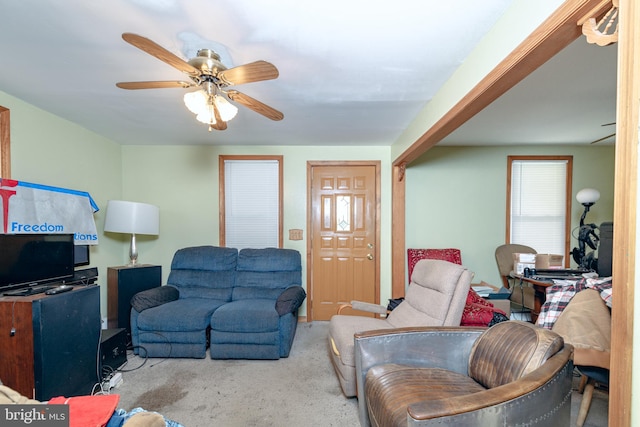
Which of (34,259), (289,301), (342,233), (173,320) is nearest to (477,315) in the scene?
(289,301)

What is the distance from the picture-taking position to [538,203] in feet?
12.7

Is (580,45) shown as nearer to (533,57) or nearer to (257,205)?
(533,57)

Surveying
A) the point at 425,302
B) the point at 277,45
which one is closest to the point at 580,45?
the point at 277,45

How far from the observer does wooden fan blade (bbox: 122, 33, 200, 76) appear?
1204 millimetres

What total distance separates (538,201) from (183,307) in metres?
4.67

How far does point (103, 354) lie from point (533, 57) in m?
3.41

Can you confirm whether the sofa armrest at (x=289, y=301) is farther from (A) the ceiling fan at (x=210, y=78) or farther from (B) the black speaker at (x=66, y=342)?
(A) the ceiling fan at (x=210, y=78)

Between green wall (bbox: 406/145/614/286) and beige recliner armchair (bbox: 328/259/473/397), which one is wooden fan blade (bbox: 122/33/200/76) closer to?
beige recliner armchair (bbox: 328/259/473/397)

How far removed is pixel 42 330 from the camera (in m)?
1.77

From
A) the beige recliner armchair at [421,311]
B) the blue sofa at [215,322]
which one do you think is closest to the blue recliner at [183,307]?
the blue sofa at [215,322]

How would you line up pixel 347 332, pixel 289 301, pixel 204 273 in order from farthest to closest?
pixel 204 273 → pixel 289 301 → pixel 347 332

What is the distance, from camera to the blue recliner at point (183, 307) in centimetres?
267

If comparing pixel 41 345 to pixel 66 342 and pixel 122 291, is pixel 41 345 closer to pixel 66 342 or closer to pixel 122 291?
pixel 66 342

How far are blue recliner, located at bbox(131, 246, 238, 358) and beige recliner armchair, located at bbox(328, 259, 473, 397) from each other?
4.42ft
